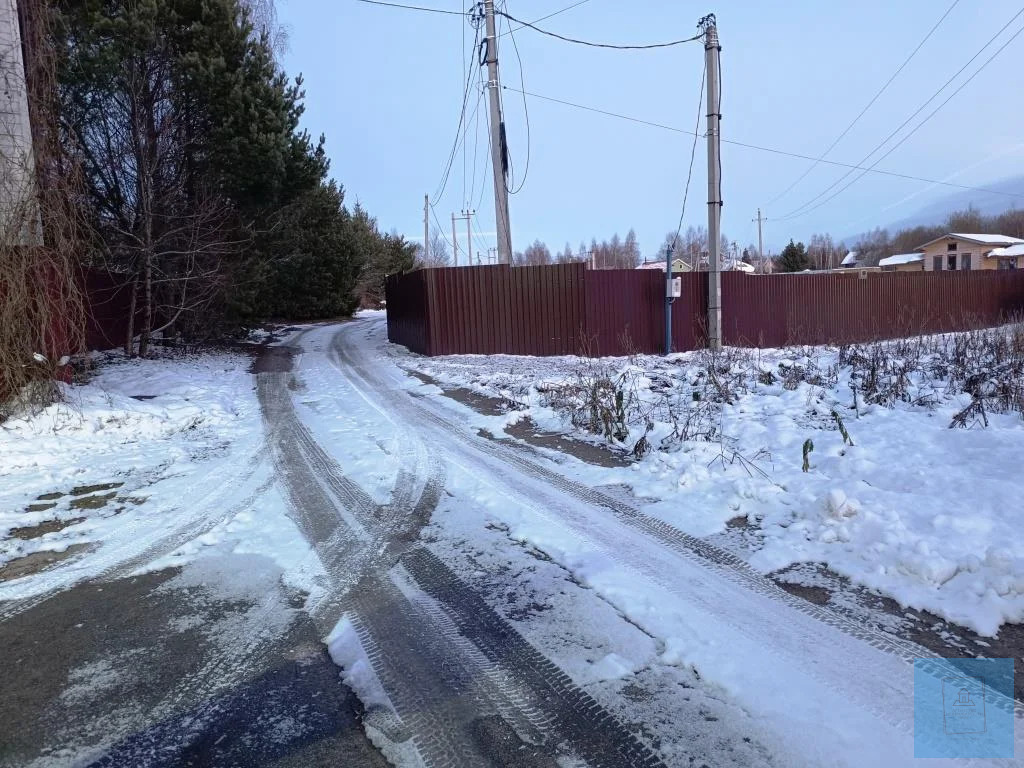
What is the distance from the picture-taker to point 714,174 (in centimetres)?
1330

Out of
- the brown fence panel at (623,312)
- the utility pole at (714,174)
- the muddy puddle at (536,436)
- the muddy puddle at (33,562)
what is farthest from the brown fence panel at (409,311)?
the muddy puddle at (33,562)

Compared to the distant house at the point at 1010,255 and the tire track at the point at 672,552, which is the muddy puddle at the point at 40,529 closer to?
the tire track at the point at 672,552

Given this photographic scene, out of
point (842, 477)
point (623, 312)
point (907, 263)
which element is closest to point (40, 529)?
point (842, 477)

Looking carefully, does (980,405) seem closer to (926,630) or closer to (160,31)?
(926,630)

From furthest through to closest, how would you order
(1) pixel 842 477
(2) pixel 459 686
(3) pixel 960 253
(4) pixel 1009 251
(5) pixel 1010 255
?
(3) pixel 960 253 < (5) pixel 1010 255 < (4) pixel 1009 251 < (1) pixel 842 477 < (2) pixel 459 686

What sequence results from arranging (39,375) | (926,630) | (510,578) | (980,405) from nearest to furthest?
1. (926,630)
2. (510,578)
3. (980,405)
4. (39,375)

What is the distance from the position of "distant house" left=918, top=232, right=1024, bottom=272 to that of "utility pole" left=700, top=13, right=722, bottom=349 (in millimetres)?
47662

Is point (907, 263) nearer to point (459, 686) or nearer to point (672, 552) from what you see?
point (672, 552)

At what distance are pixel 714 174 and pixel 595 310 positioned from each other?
13.3 ft

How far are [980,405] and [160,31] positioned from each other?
15358 mm

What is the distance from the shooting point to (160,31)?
41.5 feet

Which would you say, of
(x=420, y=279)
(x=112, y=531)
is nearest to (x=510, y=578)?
(x=112, y=531)

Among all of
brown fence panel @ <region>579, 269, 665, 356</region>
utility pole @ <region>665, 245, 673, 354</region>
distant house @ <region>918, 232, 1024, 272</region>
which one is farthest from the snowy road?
distant house @ <region>918, 232, 1024, 272</region>

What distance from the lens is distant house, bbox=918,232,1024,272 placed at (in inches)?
1986
